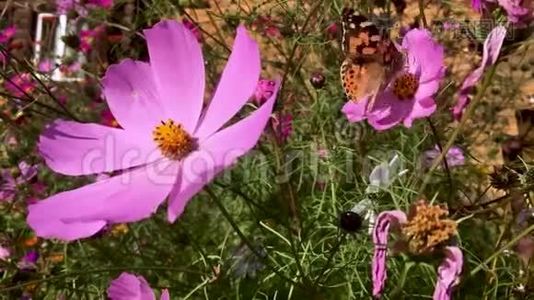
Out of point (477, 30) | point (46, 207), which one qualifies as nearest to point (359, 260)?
point (477, 30)

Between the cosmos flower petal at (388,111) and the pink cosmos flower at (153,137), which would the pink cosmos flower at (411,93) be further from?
the pink cosmos flower at (153,137)

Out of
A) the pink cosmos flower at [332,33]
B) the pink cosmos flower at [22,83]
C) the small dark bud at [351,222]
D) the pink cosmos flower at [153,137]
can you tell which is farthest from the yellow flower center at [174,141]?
the pink cosmos flower at [332,33]

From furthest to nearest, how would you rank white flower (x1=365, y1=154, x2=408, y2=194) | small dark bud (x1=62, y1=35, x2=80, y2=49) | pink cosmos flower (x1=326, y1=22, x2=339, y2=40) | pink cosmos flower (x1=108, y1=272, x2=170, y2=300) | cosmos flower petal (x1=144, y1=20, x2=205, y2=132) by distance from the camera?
small dark bud (x1=62, y1=35, x2=80, y2=49)
pink cosmos flower (x1=326, y1=22, x2=339, y2=40)
white flower (x1=365, y1=154, x2=408, y2=194)
pink cosmos flower (x1=108, y1=272, x2=170, y2=300)
cosmos flower petal (x1=144, y1=20, x2=205, y2=132)

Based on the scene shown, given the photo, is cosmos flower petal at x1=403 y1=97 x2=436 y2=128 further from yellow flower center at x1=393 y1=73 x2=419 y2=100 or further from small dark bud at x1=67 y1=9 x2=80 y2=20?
small dark bud at x1=67 y1=9 x2=80 y2=20

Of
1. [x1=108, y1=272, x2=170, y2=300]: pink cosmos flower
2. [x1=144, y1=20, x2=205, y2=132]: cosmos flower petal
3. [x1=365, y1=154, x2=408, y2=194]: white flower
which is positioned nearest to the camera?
[x1=144, y1=20, x2=205, y2=132]: cosmos flower petal

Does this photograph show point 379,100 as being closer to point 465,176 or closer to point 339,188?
point 339,188

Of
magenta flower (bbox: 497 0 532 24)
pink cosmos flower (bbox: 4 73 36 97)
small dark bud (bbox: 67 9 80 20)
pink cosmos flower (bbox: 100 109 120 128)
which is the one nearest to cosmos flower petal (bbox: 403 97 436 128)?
magenta flower (bbox: 497 0 532 24)

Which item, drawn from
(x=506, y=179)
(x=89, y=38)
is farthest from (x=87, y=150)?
(x=89, y=38)
